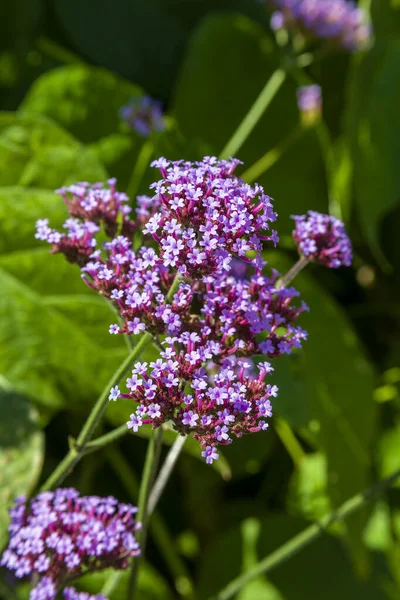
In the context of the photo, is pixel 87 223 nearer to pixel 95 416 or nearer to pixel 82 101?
pixel 95 416

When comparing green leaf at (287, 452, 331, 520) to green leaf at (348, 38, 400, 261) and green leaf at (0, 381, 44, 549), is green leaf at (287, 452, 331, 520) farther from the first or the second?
green leaf at (0, 381, 44, 549)

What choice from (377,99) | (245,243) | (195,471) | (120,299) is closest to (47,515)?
(120,299)

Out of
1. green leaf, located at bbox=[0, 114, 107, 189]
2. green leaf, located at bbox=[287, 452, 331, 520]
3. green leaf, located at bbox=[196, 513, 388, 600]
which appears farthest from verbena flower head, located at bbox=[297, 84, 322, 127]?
green leaf, located at bbox=[196, 513, 388, 600]

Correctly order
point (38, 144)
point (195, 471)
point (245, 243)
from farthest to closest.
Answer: point (195, 471)
point (38, 144)
point (245, 243)

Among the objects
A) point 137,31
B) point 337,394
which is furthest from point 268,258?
point 137,31

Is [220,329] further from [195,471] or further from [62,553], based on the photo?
[195,471]

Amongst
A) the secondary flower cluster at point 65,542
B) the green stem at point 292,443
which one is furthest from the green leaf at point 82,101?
the secondary flower cluster at point 65,542

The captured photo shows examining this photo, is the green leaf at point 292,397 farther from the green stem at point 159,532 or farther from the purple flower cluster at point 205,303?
the green stem at point 159,532
